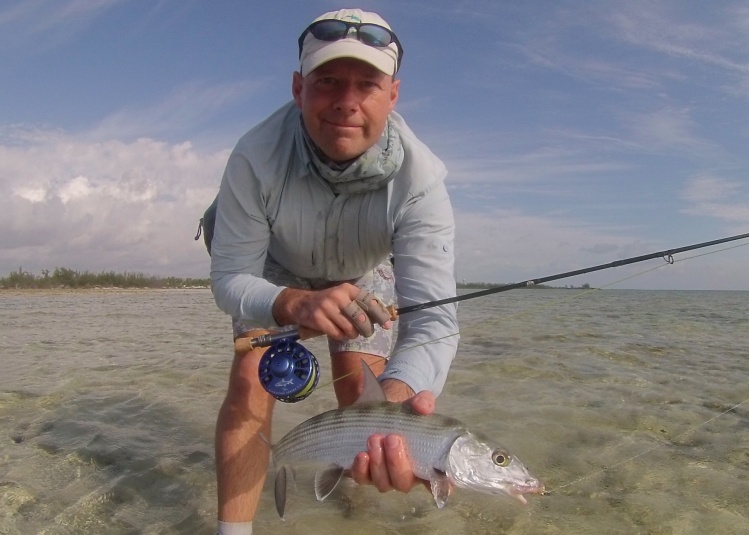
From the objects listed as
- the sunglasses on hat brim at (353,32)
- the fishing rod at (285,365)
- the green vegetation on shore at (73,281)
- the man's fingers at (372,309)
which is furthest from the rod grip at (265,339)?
the green vegetation on shore at (73,281)

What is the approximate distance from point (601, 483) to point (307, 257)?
227 centimetres

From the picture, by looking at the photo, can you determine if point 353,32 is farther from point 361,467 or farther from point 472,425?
point 472,425

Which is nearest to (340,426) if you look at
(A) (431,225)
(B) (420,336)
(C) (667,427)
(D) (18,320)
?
(B) (420,336)

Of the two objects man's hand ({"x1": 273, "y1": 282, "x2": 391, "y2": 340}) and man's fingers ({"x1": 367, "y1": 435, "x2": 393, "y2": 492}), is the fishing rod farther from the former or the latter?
man's fingers ({"x1": 367, "y1": 435, "x2": 393, "y2": 492})

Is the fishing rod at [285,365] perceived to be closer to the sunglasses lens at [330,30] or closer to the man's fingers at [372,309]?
the man's fingers at [372,309]

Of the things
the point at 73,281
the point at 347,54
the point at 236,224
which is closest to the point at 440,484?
the point at 236,224

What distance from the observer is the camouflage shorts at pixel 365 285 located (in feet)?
13.0

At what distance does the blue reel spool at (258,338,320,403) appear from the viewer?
9.36ft

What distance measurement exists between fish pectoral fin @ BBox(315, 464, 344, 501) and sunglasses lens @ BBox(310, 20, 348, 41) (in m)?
2.06

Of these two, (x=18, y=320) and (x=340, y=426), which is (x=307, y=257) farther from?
(x=18, y=320)

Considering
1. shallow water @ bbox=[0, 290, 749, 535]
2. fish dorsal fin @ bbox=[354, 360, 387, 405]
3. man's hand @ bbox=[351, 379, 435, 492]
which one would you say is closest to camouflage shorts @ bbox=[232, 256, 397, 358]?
shallow water @ bbox=[0, 290, 749, 535]

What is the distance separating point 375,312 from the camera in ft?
8.28

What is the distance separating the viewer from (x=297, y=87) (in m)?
3.31

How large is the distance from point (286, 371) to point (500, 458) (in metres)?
1.09
